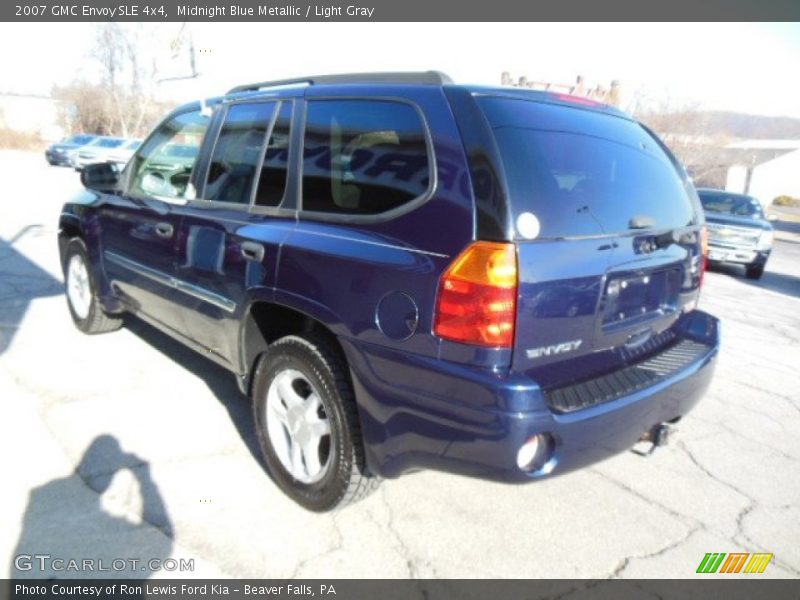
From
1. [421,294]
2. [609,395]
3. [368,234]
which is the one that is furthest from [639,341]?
[368,234]

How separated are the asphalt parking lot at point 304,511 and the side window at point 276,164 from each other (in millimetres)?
1364

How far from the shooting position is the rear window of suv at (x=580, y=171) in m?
2.14

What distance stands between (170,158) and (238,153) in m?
0.98

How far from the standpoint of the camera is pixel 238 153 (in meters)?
3.19

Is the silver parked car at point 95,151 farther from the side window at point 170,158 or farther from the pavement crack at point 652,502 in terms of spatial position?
the pavement crack at point 652,502

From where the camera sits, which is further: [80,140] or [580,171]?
[80,140]

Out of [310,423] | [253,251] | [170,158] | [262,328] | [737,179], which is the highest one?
[170,158]

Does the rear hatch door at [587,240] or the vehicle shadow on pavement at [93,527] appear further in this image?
the vehicle shadow on pavement at [93,527]

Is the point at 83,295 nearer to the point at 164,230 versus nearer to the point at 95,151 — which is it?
the point at 164,230

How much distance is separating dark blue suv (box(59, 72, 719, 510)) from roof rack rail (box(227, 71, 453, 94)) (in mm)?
17

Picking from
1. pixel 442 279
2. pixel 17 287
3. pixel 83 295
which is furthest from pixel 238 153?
pixel 17 287

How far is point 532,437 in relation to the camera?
202 centimetres

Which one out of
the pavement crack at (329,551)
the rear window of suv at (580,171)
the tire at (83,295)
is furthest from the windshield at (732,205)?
the pavement crack at (329,551)

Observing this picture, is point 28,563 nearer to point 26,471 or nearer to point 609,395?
point 26,471
